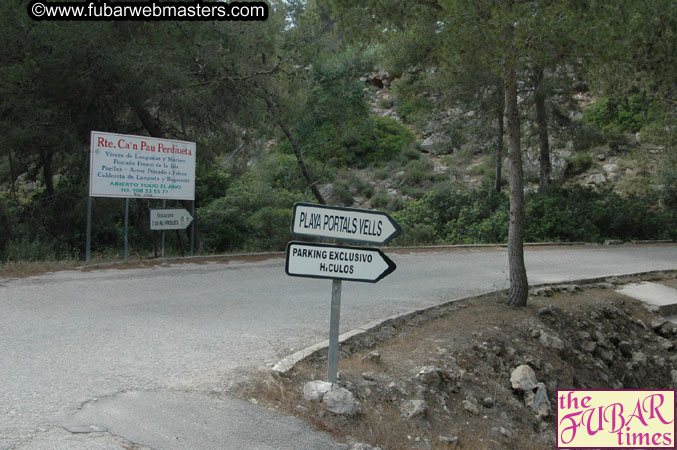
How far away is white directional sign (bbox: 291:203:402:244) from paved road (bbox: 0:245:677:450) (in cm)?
152

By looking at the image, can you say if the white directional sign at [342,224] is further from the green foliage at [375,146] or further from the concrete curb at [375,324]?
the green foliage at [375,146]

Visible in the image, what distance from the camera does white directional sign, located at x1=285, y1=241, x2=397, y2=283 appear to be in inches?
208

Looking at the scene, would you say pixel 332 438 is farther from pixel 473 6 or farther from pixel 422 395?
pixel 473 6

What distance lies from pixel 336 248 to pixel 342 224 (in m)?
0.21

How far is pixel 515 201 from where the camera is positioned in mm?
9469

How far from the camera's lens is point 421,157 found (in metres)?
39.3

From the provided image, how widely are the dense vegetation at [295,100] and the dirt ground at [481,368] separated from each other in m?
3.68

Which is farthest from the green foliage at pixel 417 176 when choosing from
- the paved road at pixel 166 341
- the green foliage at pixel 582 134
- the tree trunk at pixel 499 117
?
the paved road at pixel 166 341

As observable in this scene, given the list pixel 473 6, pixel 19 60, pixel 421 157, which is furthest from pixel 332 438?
pixel 421 157

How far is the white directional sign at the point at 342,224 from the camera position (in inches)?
207

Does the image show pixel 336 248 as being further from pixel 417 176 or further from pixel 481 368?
pixel 417 176

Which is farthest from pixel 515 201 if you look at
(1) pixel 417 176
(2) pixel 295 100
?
(1) pixel 417 176

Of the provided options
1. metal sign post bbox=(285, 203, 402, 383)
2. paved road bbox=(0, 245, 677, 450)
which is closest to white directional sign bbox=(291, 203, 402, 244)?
metal sign post bbox=(285, 203, 402, 383)

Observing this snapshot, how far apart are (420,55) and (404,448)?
944cm
